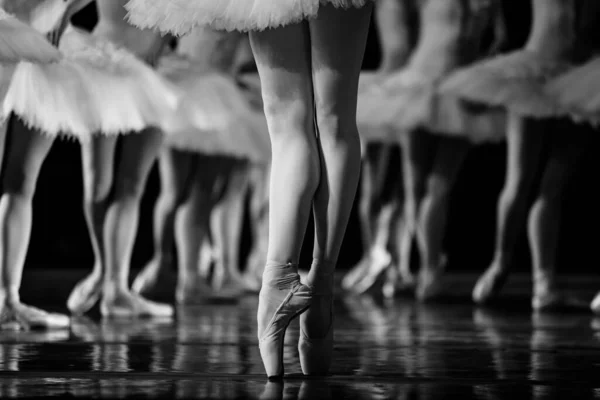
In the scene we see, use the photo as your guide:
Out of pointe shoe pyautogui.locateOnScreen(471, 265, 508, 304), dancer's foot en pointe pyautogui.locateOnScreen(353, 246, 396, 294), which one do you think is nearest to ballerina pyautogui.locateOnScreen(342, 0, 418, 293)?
dancer's foot en pointe pyautogui.locateOnScreen(353, 246, 396, 294)

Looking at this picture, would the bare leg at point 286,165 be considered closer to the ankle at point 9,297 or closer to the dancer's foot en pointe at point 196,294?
the ankle at point 9,297

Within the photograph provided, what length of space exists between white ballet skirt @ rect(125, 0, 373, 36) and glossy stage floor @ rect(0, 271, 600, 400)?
1.94 ft

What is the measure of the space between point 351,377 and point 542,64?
8.61ft

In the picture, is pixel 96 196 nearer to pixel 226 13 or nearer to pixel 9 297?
pixel 9 297

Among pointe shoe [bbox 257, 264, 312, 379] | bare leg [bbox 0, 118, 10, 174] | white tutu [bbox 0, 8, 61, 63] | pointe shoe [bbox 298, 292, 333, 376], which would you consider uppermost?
white tutu [bbox 0, 8, 61, 63]

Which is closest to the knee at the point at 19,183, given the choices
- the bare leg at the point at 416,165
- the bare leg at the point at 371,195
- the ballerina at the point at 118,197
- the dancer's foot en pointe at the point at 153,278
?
the ballerina at the point at 118,197

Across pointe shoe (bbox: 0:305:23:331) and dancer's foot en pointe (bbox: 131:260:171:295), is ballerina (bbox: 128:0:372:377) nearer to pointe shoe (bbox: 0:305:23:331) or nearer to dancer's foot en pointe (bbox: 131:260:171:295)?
pointe shoe (bbox: 0:305:23:331)

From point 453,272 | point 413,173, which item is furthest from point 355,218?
point 413,173

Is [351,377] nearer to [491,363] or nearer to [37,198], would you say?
[491,363]

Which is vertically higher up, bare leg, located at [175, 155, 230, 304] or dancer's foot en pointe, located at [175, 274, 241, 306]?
bare leg, located at [175, 155, 230, 304]

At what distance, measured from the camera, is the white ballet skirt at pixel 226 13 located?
181cm

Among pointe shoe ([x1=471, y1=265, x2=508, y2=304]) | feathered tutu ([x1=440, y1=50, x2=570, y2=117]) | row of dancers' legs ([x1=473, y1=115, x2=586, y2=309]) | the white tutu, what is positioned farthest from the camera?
pointe shoe ([x1=471, y1=265, x2=508, y2=304])

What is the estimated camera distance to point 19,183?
3.03 meters

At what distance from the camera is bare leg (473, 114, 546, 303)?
164 inches
